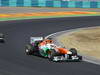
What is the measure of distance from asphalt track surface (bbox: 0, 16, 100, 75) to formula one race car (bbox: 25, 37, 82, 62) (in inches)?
13.2

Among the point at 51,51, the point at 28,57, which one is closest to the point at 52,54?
the point at 51,51

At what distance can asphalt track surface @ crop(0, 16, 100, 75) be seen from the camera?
13414mm

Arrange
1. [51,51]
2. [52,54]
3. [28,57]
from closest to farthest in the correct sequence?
[52,54], [51,51], [28,57]

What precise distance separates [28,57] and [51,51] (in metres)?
→ 1.28

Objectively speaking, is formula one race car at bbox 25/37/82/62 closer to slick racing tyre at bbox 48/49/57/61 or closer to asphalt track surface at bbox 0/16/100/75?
slick racing tyre at bbox 48/49/57/61

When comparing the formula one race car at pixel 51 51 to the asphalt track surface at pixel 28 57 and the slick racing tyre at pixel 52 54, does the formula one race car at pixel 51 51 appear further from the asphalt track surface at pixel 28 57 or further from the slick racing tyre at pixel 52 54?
the asphalt track surface at pixel 28 57

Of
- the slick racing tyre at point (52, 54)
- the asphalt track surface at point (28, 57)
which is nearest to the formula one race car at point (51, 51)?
the slick racing tyre at point (52, 54)

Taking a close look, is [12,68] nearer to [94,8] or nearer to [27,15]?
[27,15]

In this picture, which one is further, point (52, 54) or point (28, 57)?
point (28, 57)

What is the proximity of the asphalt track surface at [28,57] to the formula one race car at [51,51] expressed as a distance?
337mm

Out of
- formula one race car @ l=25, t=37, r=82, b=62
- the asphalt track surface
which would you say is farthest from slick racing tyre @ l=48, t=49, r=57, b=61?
the asphalt track surface

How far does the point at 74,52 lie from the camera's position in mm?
15930

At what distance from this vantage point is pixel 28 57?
16656mm

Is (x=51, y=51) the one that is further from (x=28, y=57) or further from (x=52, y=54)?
(x=28, y=57)
